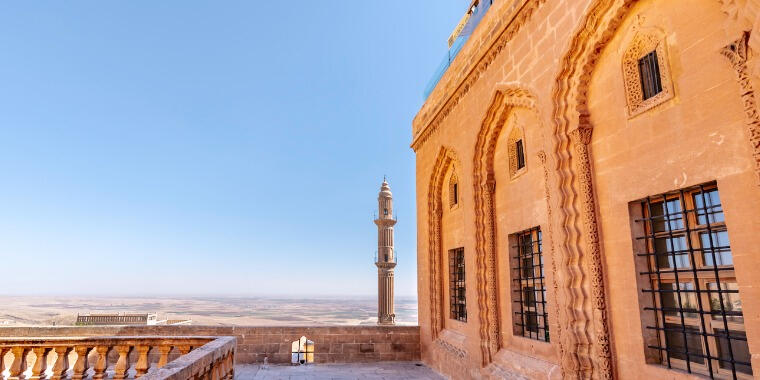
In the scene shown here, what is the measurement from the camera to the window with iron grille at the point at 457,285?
28.7 ft

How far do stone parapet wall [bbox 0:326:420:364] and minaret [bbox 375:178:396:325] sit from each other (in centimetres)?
1287

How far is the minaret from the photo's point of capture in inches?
910

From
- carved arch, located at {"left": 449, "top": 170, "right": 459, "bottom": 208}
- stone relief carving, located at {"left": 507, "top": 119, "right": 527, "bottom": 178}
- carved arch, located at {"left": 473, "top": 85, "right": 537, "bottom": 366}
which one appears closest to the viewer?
stone relief carving, located at {"left": 507, "top": 119, "right": 527, "bottom": 178}

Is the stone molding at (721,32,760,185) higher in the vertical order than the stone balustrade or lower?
higher

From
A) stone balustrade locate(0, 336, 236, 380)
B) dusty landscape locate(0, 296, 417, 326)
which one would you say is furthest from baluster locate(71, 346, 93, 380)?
dusty landscape locate(0, 296, 417, 326)

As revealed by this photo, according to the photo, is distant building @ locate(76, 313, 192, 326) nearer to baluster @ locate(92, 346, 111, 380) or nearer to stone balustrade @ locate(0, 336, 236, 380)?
stone balustrade @ locate(0, 336, 236, 380)

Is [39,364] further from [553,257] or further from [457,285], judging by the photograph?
[457,285]

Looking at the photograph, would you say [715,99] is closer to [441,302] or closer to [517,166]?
[517,166]

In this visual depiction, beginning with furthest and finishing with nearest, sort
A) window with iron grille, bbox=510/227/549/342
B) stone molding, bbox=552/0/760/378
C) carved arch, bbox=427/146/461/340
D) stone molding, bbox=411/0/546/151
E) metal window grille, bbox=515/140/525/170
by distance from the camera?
carved arch, bbox=427/146/461/340, metal window grille, bbox=515/140/525/170, stone molding, bbox=411/0/546/151, window with iron grille, bbox=510/227/549/342, stone molding, bbox=552/0/760/378

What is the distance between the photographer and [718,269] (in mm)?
3520

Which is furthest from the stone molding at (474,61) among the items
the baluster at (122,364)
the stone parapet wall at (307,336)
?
the baluster at (122,364)

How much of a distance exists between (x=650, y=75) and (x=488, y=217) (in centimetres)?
355

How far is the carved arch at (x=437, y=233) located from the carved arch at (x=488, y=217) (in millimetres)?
1676

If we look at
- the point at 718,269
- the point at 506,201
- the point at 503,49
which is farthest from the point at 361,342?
the point at 718,269
